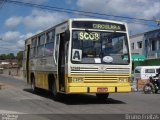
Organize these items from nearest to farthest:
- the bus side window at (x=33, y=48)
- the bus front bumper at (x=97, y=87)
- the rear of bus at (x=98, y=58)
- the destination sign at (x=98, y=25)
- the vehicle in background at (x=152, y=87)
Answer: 1. the bus front bumper at (x=97, y=87)
2. the rear of bus at (x=98, y=58)
3. the destination sign at (x=98, y=25)
4. the bus side window at (x=33, y=48)
5. the vehicle in background at (x=152, y=87)

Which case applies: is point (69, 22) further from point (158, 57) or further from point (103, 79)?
point (158, 57)

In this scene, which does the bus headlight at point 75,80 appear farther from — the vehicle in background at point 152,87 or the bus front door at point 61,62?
the vehicle in background at point 152,87

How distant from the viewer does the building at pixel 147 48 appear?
5728 cm

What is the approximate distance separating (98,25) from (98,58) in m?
A: 1.43

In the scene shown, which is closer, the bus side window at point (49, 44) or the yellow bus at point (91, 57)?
the yellow bus at point (91, 57)

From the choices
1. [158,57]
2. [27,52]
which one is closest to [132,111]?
[27,52]

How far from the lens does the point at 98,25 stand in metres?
18.1

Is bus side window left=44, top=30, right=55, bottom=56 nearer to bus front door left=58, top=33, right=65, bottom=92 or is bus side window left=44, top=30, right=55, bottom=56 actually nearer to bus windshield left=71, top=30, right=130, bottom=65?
bus front door left=58, top=33, right=65, bottom=92

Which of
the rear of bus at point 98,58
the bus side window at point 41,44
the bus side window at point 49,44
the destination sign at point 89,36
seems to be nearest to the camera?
the rear of bus at point 98,58

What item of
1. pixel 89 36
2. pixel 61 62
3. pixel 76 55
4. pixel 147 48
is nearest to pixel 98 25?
pixel 89 36

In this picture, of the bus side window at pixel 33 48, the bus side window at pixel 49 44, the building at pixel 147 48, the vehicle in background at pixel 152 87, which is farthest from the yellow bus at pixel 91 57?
the building at pixel 147 48

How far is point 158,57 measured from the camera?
56.7m

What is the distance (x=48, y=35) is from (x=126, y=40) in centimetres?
444

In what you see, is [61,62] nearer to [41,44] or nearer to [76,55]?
[76,55]
